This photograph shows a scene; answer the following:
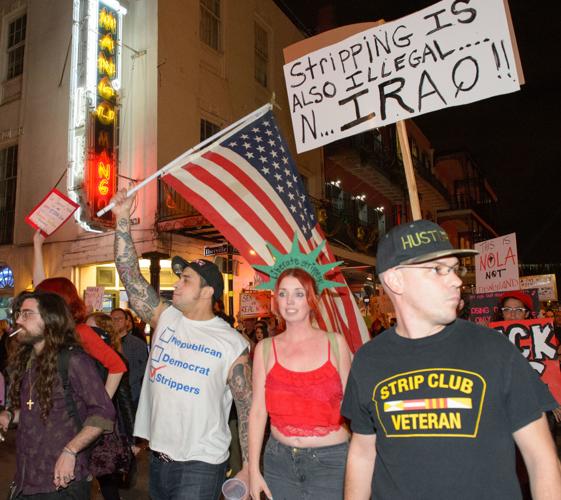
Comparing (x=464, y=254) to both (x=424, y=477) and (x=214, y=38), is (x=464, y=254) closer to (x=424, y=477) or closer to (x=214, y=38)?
(x=424, y=477)

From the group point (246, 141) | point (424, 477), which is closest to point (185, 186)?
point (246, 141)

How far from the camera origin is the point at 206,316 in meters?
3.74

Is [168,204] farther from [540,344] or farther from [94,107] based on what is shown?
[540,344]

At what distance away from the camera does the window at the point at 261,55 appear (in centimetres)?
1845

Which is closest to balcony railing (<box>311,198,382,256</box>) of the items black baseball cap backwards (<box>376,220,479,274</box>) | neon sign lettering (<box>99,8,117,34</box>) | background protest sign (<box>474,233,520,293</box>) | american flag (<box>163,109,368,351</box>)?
neon sign lettering (<box>99,8,117,34</box>)

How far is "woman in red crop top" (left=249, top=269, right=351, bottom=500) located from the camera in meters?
3.21

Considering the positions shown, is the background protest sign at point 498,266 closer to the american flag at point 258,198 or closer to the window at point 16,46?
the american flag at point 258,198

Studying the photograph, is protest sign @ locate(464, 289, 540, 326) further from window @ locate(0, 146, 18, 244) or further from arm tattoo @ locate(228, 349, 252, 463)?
window @ locate(0, 146, 18, 244)

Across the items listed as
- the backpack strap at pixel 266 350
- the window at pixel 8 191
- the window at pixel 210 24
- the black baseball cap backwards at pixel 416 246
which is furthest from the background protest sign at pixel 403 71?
the window at pixel 8 191

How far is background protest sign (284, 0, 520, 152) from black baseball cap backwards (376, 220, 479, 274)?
1.88 metres

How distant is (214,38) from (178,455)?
15.2 meters

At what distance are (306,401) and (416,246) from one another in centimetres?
151

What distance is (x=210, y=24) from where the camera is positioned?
53.1ft

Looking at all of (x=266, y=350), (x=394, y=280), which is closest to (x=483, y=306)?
(x=266, y=350)
